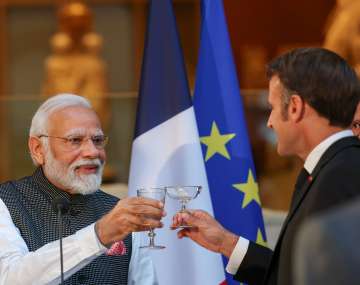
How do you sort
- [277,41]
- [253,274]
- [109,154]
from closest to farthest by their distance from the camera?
[253,274], [109,154], [277,41]

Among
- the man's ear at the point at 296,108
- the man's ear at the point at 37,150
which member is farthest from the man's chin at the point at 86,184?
the man's ear at the point at 296,108

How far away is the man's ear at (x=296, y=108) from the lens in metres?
1.65

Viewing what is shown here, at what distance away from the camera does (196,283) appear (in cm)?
275

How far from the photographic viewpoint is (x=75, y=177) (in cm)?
229

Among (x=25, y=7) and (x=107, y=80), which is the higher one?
(x=25, y=7)

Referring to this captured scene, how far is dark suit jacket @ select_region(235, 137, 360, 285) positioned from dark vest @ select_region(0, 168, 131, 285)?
0.65 m

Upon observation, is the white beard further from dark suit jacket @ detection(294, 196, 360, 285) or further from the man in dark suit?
dark suit jacket @ detection(294, 196, 360, 285)

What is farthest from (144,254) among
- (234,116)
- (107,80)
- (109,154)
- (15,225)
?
(107,80)

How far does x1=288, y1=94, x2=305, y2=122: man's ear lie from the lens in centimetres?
165

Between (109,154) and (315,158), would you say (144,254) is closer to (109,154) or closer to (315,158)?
(315,158)

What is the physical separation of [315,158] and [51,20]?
605cm

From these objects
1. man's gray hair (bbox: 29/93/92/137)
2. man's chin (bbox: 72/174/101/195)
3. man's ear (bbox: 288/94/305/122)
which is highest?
man's ear (bbox: 288/94/305/122)

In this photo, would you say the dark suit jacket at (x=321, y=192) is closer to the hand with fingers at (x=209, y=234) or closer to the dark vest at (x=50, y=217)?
the hand with fingers at (x=209, y=234)

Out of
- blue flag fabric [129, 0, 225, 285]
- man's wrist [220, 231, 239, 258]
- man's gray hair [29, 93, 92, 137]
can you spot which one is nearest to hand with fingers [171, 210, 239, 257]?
man's wrist [220, 231, 239, 258]
